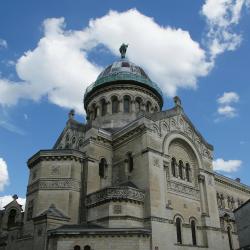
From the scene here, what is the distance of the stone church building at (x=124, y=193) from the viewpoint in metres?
24.4

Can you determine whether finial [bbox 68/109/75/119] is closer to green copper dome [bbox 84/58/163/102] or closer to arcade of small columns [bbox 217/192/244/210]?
green copper dome [bbox 84/58/163/102]

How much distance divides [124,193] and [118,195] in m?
0.50

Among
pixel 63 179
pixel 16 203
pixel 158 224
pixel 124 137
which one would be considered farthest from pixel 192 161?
pixel 16 203

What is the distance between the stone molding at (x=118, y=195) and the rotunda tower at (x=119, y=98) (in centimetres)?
1252

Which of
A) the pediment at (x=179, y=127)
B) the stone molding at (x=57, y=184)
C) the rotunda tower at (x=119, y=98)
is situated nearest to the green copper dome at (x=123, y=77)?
the rotunda tower at (x=119, y=98)

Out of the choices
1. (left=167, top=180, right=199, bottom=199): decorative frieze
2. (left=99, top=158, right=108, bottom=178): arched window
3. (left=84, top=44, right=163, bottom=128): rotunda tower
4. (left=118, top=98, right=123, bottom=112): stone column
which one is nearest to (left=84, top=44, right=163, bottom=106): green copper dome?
(left=84, top=44, right=163, bottom=128): rotunda tower

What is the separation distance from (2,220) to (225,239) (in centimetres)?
2351

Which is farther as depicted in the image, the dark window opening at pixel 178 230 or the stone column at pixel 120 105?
the stone column at pixel 120 105

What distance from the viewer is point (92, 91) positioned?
1630 inches

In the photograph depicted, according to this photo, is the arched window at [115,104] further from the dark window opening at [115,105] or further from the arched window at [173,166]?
the arched window at [173,166]

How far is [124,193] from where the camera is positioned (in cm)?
2552

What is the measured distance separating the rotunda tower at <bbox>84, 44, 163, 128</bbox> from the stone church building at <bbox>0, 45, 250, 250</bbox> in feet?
4.08

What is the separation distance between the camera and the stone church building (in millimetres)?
Answer: 24406

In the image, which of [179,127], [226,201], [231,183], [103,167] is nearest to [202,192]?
[179,127]
